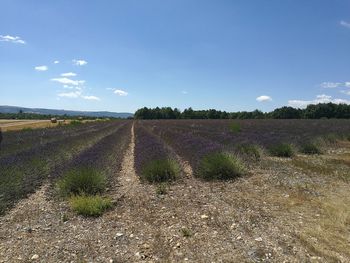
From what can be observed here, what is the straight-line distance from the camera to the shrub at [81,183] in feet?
27.0

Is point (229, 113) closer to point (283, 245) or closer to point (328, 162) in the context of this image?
point (328, 162)

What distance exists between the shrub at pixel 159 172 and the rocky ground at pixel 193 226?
0.62 meters

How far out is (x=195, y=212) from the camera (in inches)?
269

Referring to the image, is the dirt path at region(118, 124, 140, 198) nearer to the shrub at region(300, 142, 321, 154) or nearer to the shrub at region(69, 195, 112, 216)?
the shrub at region(69, 195, 112, 216)

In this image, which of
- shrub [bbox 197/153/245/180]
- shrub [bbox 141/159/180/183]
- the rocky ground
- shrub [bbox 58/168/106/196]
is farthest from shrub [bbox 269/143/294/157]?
shrub [bbox 58/168/106/196]

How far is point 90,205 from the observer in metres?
6.92

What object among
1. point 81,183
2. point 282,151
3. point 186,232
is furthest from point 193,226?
point 282,151

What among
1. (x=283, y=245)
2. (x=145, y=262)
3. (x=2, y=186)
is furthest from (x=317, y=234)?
(x=2, y=186)

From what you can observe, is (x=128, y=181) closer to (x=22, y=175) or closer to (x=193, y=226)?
(x=22, y=175)

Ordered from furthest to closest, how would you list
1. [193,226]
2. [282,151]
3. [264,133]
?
[264,133] → [282,151] → [193,226]

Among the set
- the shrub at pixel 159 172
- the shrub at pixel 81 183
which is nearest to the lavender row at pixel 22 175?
the shrub at pixel 81 183

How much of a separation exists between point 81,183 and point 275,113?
92.9 metres

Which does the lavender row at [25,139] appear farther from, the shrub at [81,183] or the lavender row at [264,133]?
the lavender row at [264,133]

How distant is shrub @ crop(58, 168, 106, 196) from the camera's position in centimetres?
823
